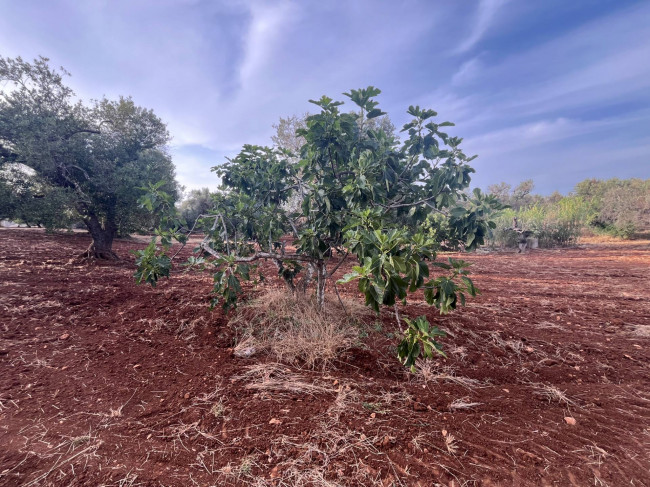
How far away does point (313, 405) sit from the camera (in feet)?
6.45

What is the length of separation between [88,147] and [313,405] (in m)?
7.67

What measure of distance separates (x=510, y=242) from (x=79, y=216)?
55.8ft

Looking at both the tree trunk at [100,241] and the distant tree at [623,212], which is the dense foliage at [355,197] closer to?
the tree trunk at [100,241]

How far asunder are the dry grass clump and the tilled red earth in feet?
0.45

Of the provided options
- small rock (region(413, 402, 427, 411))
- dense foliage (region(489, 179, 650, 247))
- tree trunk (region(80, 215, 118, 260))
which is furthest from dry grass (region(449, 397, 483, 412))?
dense foliage (region(489, 179, 650, 247))

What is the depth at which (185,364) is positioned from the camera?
99.0 inches

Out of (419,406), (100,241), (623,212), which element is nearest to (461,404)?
(419,406)

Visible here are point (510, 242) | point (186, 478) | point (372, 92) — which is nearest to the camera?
point (186, 478)

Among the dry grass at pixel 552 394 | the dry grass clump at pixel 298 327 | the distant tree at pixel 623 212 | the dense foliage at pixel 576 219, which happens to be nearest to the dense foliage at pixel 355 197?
the dry grass clump at pixel 298 327

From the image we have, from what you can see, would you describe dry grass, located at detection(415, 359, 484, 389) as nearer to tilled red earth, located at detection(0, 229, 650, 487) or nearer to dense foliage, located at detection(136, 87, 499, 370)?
tilled red earth, located at detection(0, 229, 650, 487)

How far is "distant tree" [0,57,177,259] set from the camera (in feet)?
18.2

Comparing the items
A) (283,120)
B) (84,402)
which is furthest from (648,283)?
(283,120)

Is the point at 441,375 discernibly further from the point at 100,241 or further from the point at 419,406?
the point at 100,241

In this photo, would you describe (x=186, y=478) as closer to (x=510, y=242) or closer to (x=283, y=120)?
(x=510, y=242)
